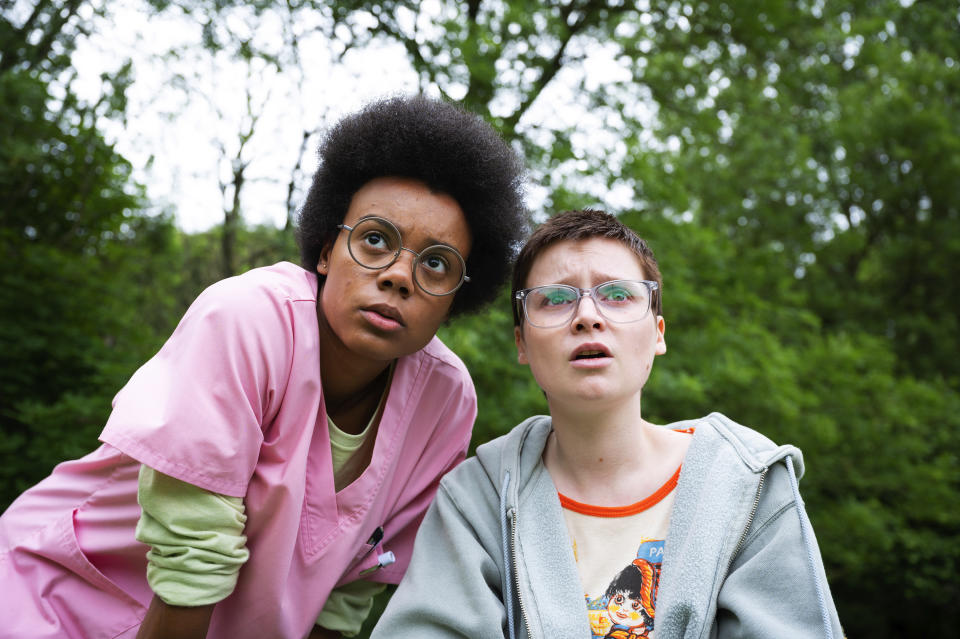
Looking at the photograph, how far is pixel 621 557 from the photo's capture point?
1958mm

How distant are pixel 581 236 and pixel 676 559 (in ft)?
2.98

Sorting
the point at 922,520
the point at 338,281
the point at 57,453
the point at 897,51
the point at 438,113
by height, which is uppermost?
the point at 897,51

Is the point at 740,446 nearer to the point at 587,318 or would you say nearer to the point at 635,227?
the point at 587,318

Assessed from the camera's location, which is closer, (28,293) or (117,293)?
(28,293)

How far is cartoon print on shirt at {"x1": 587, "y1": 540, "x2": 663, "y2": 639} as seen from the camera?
1835 millimetres

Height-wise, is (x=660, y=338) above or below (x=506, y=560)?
above

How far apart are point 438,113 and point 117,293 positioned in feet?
13.5

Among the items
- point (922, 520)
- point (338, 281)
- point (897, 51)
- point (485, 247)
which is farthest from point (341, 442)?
point (897, 51)

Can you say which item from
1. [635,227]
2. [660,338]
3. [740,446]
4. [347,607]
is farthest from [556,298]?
[635,227]

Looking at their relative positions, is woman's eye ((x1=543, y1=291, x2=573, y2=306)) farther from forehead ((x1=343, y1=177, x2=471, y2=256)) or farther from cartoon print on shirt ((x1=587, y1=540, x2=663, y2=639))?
cartoon print on shirt ((x1=587, y1=540, x2=663, y2=639))

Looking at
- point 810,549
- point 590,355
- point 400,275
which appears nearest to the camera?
point 810,549

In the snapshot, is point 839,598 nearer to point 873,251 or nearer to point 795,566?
point 873,251

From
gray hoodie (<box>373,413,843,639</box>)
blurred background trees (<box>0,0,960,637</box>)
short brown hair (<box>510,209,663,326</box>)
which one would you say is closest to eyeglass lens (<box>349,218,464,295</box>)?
short brown hair (<box>510,209,663,326</box>)

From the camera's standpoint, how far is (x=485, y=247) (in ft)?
8.56
